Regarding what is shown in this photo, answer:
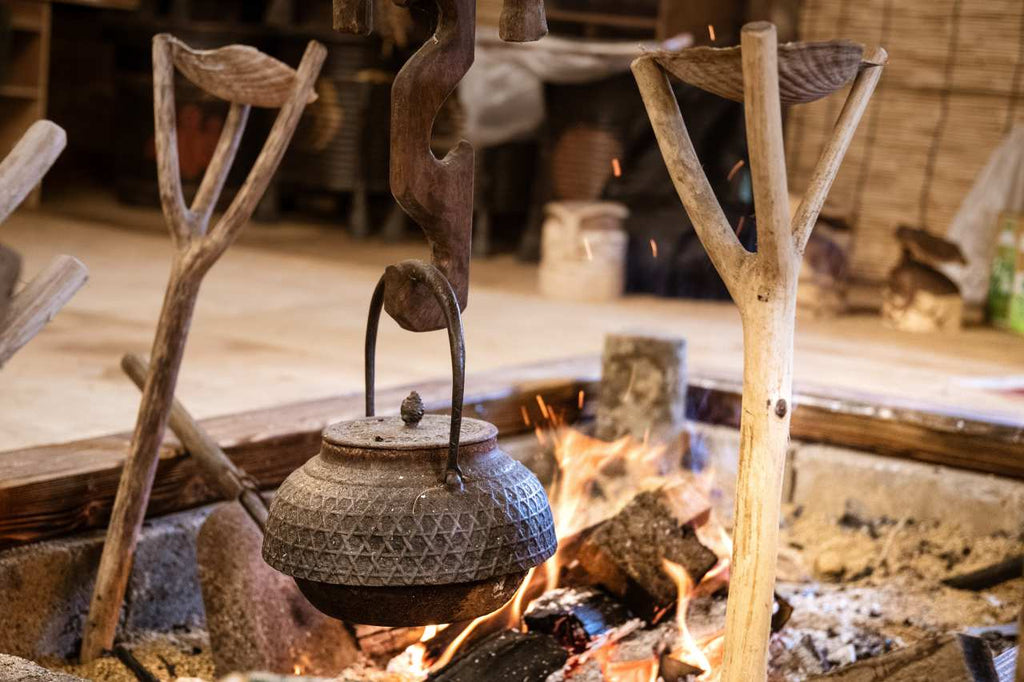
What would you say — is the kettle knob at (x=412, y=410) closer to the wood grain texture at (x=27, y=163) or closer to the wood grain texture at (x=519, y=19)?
the wood grain texture at (x=519, y=19)

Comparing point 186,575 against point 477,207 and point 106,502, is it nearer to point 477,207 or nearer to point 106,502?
point 106,502

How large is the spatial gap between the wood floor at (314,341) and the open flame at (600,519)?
42 centimetres

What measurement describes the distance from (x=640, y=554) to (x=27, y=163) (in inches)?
68.3

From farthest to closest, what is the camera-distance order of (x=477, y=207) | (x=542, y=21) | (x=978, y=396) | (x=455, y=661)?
(x=477, y=207), (x=978, y=396), (x=455, y=661), (x=542, y=21)

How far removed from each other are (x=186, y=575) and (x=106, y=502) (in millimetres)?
324

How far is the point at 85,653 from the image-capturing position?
3068 mm

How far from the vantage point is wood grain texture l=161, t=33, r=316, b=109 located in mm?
2982

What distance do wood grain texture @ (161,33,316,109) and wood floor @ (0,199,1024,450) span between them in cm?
122

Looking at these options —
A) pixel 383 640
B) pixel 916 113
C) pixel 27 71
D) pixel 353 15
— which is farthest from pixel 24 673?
pixel 27 71

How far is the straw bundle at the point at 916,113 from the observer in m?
7.82

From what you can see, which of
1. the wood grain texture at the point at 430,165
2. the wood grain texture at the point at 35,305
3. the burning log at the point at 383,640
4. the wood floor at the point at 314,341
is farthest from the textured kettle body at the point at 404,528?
the wood floor at the point at 314,341

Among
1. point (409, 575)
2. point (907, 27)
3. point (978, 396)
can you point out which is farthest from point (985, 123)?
point (409, 575)

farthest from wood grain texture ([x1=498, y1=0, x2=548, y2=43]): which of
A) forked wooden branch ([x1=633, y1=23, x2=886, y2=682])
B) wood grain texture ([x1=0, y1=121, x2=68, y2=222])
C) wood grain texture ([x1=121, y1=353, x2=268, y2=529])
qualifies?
wood grain texture ([x1=121, y1=353, x2=268, y2=529])

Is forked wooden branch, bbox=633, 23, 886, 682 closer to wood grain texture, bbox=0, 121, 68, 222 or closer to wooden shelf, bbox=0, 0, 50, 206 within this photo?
wood grain texture, bbox=0, 121, 68, 222
